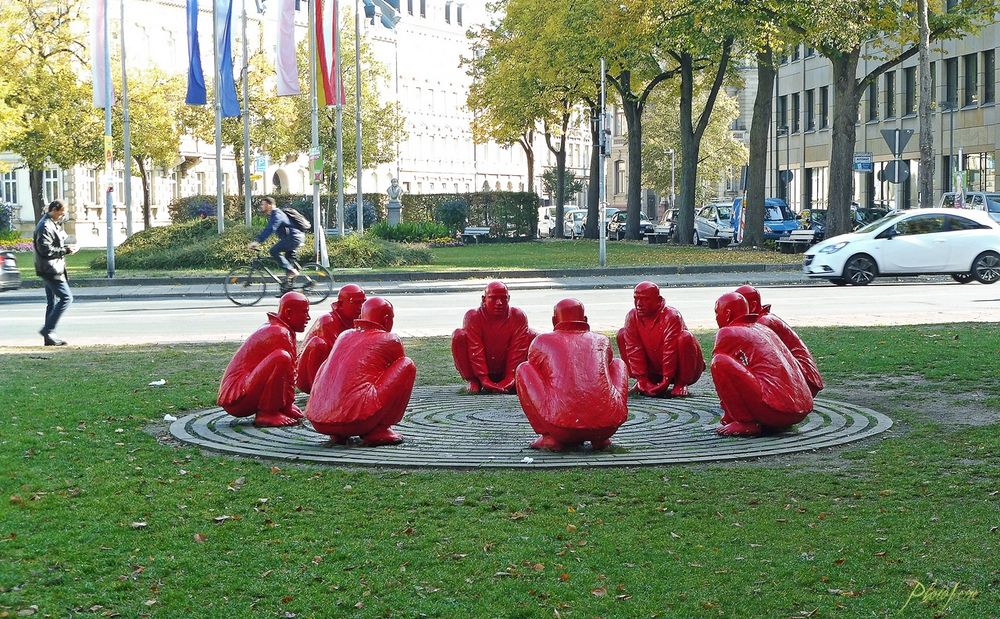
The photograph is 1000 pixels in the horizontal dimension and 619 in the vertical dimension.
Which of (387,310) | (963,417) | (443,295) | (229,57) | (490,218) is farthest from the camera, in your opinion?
(490,218)

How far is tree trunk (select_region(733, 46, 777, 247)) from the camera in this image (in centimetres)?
4016

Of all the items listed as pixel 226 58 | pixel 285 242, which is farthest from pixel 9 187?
pixel 285 242

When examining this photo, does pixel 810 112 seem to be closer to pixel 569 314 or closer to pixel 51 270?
pixel 51 270

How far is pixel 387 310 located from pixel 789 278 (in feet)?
73.6

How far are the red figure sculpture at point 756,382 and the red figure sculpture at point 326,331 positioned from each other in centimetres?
272

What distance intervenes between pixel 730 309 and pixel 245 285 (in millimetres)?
16261

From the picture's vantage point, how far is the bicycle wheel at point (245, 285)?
24.6 m

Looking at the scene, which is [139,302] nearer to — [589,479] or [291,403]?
[291,403]

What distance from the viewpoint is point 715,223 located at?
5206 centimetres

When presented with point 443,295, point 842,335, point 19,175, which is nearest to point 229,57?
point 443,295

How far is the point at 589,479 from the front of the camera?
316 inches

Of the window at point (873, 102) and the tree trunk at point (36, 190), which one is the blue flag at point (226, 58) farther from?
the window at point (873, 102)

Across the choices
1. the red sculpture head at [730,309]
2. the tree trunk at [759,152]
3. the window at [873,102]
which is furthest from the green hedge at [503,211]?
the red sculpture head at [730,309]

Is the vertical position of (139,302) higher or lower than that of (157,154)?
lower
